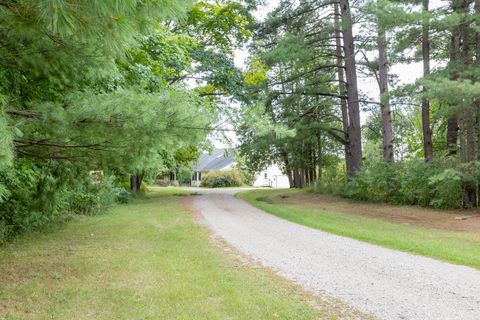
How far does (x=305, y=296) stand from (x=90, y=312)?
2.43 metres

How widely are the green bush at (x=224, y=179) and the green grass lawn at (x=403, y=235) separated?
31.8m

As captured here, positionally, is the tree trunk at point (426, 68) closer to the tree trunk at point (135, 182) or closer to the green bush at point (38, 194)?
the green bush at point (38, 194)

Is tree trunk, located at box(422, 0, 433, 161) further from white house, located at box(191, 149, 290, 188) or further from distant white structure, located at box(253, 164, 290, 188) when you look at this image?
distant white structure, located at box(253, 164, 290, 188)

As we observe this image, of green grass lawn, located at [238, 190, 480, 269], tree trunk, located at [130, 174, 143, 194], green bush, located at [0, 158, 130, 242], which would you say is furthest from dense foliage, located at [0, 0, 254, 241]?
tree trunk, located at [130, 174, 143, 194]

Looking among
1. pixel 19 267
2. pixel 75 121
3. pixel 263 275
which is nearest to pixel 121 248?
pixel 19 267

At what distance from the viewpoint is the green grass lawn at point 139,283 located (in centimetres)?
425

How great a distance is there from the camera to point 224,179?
44969 millimetres

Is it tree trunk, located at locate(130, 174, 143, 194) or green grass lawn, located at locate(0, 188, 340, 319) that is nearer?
green grass lawn, located at locate(0, 188, 340, 319)

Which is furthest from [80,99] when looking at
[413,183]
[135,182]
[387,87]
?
[135,182]

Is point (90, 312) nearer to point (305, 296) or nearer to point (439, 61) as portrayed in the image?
point (305, 296)

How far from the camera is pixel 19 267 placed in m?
6.29

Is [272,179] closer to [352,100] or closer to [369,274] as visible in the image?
[352,100]

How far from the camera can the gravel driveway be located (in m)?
4.39

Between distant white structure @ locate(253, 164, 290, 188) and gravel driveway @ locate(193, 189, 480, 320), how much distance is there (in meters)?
34.0
